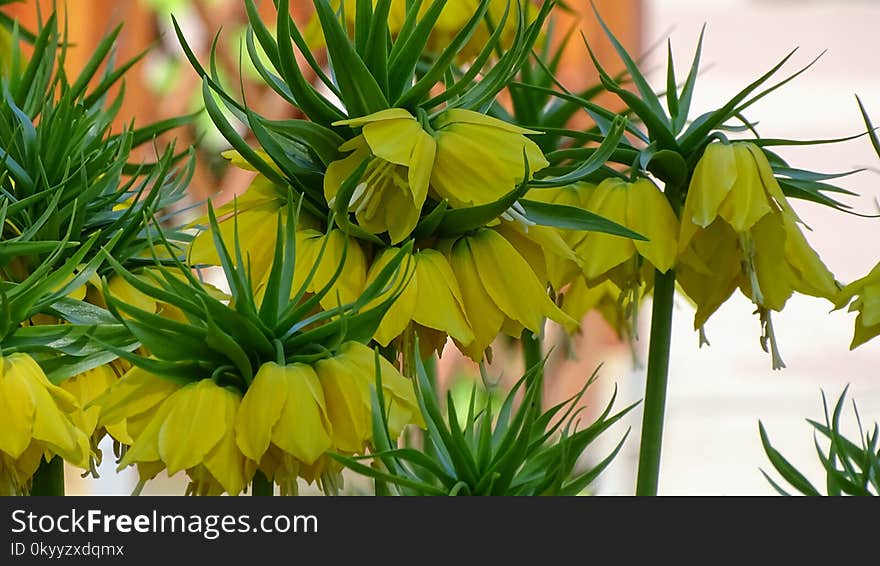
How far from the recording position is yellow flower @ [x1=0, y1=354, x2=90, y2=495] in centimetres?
A: 33

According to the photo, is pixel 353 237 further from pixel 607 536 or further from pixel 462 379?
pixel 462 379

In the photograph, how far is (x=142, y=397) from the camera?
0.33 meters

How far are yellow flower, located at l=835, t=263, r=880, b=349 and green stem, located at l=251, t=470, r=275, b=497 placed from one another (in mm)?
187

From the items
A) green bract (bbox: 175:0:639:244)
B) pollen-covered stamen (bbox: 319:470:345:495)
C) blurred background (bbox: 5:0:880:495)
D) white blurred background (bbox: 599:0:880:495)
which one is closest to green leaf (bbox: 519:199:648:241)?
green bract (bbox: 175:0:639:244)

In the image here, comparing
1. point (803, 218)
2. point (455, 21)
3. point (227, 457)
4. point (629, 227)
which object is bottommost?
point (227, 457)

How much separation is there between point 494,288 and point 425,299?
3 cm

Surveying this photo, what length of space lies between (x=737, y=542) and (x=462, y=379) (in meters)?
0.42

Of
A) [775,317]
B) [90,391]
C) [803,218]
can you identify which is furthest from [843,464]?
[803,218]

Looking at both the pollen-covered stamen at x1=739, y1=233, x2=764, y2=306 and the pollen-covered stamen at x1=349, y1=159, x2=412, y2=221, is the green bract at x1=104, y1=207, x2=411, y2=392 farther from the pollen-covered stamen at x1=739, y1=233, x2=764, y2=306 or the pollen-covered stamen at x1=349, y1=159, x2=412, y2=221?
the pollen-covered stamen at x1=739, y1=233, x2=764, y2=306

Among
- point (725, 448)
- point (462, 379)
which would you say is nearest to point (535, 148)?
point (462, 379)

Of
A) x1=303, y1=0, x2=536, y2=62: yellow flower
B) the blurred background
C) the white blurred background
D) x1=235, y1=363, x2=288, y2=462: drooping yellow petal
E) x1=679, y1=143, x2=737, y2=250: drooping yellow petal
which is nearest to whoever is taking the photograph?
x1=235, y1=363, x2=288, y2=462: drooping yellow petal

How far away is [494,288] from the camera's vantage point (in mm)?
389

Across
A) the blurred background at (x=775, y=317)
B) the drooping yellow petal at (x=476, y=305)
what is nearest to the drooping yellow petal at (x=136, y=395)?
the drooping yellow petal at (x=476, y=305)

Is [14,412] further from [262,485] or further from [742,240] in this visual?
[742,240]
